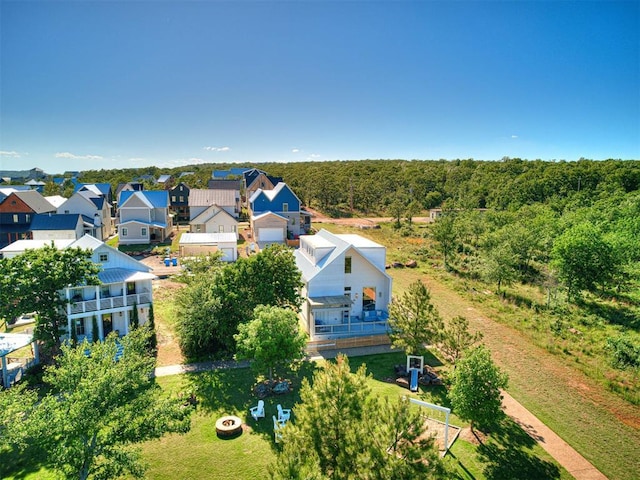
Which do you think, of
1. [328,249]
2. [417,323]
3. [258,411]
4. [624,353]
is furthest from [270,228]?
[624,353]

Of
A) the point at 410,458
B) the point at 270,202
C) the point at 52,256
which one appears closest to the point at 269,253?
the point at 52,256

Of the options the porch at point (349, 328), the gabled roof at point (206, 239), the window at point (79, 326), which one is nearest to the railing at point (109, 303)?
the window at point (79, 326)

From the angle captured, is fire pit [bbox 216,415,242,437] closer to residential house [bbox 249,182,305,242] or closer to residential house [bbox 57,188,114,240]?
residential house [bbox 249,182,305,242]

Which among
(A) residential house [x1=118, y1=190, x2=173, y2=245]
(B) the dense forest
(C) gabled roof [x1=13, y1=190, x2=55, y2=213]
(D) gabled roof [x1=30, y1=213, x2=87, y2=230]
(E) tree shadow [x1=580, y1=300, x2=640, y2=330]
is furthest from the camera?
(A) residential house [x1=118, y1=190, x2=173, y2=245]

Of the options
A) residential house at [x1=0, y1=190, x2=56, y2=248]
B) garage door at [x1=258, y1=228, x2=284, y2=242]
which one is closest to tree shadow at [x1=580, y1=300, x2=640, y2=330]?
garage door at [x1=258, y1=228, x2=284, y2=242]

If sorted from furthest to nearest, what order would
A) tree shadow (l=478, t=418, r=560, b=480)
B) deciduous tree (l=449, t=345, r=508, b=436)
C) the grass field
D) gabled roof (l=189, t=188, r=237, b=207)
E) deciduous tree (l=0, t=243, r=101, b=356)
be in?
1. gabled roof (l=189, t=188, r=237, b=207)
2. deciduous tree (l=0, t=243, r=101, b=356)
3. the grass field
4. deciduous tree (l=449, t=345, r=508, b=436)
5. tree shadow (l=478, t=418, r=560, b=480)

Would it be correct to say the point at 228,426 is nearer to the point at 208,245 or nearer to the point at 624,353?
the point at 624,353
